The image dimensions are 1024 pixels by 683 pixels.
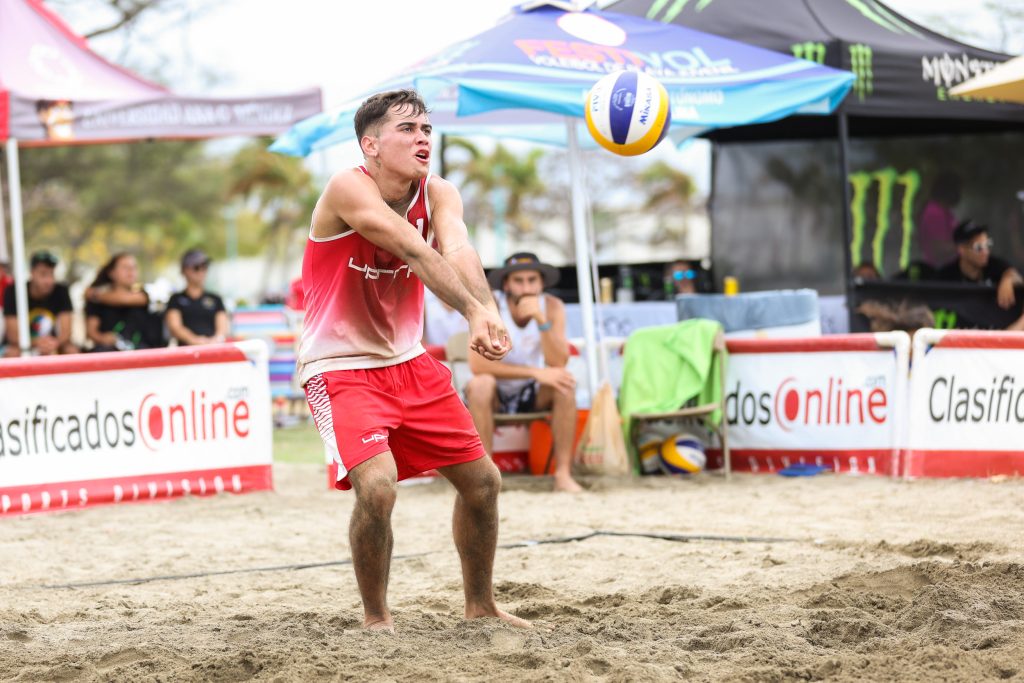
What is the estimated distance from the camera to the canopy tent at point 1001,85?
9.20 meters

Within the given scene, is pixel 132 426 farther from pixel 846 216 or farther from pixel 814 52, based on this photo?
pixel 814 52

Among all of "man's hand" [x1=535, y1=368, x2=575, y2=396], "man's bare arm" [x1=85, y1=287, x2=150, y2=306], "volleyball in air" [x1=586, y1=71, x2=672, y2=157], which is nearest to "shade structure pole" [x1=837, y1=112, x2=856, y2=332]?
"man's hand" [x1=535, y1=368, x2=575, y2=396]

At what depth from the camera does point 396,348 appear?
4.38m

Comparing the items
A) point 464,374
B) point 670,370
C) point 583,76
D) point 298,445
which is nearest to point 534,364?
point 464,374

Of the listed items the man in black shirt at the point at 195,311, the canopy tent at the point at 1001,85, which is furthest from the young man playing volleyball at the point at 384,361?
the man in black shirt at the point at 195,311

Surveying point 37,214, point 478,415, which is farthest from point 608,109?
point 37,214

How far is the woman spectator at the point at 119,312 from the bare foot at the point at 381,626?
7353 mm

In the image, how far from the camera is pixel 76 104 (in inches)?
429

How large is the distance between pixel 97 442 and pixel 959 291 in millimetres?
7064

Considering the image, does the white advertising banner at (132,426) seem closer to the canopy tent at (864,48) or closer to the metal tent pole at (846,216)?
the metal tent pole at (846,216)

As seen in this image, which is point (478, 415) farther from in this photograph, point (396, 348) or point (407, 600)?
point (396, 348)

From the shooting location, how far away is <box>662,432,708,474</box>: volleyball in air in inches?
334

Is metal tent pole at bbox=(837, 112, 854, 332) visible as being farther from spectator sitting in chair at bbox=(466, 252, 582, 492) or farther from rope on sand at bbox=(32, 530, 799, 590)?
rope on sand at bbox=(32, 530, 799, 590)

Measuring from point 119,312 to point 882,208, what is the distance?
8.27 m
